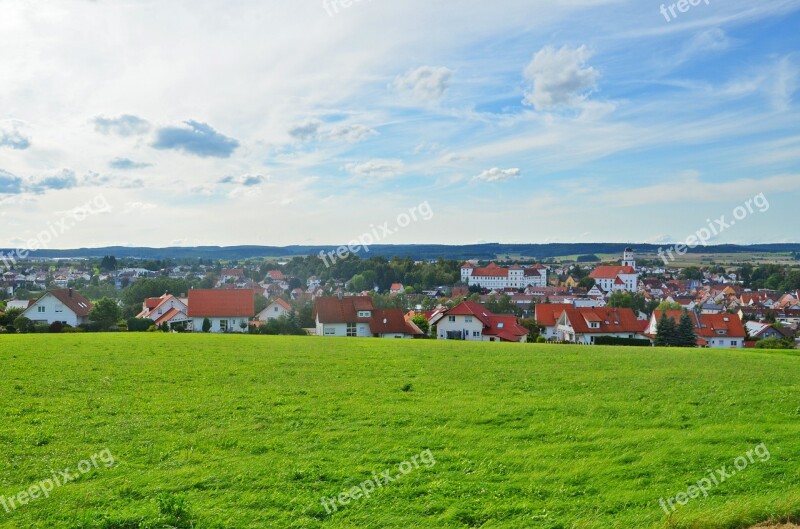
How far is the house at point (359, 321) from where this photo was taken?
57.4 meters

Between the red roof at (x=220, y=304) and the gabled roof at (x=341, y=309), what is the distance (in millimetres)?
7563

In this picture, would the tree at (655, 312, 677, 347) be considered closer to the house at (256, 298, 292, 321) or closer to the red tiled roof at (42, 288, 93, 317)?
the house at (256, 298, 292, 321)

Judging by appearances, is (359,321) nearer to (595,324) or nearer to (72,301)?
(595,324)

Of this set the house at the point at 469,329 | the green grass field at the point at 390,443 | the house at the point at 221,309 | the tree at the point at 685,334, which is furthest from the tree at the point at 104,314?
the tree at the point at 685,334

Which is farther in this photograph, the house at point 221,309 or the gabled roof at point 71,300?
the gabled roof at point 71,300

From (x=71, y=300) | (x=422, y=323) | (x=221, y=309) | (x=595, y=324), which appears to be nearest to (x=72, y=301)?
(x=71, y=300)

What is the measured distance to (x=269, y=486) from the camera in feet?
33.2

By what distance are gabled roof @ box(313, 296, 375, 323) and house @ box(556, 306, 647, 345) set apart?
79.7 ft

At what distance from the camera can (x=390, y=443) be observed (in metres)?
12.6

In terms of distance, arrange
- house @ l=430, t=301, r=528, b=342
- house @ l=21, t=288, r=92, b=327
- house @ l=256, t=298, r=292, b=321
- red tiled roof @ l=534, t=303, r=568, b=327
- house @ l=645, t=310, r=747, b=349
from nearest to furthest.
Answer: house @ l=430, t=301, r=528, b=342, house @ l=21, t=288, r=92, b=327, house @ l=256, t=298, r=292, b=321, red tiled roof @ l=534, t=303, r=568, b=327, house @ l=645, t=310, r=747, b=349

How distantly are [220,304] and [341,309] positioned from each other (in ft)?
42.5

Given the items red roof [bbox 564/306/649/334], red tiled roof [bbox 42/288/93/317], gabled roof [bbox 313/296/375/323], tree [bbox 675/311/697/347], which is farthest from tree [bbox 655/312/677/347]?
red tiled roof [bbox 42/288/93/317]

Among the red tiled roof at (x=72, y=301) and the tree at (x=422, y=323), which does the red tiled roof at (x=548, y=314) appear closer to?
the tree at (x=422, y=323)

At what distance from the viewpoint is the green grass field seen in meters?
9.27
